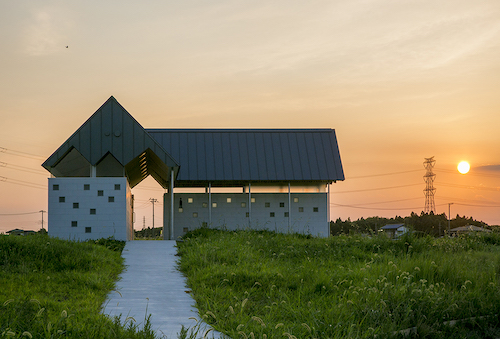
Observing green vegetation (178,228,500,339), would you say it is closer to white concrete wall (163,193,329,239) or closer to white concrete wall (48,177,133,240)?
white concrete wall (48,177,133,240)

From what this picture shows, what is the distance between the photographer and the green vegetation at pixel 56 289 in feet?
21.9

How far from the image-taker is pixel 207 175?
28234 mm

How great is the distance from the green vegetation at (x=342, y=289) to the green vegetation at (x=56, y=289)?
1.80 metres

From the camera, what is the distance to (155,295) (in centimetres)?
1073

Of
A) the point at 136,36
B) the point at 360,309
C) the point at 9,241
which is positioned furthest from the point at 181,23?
the point at 360,309

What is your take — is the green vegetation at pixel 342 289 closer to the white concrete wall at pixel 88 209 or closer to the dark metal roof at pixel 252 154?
the white concrete wall at pixel 88 209

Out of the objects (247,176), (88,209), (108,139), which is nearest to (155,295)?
(88,209)

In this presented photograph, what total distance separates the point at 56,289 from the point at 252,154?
795 inches

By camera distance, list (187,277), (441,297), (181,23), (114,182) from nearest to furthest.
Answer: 1. (441,297)
2. (187,277)
3. (181,23)
4. (114,182)

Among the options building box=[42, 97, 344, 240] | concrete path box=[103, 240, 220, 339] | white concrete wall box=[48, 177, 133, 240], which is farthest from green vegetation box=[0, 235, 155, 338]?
building box=[42, 97, 344, 240]

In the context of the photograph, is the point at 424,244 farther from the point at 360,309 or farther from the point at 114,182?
the point at 114,182

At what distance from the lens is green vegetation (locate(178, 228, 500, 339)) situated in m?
7.66

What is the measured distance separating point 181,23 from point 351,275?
447 inches

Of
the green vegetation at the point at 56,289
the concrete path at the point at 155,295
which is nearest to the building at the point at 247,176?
the concrete path at the point at 155,295
